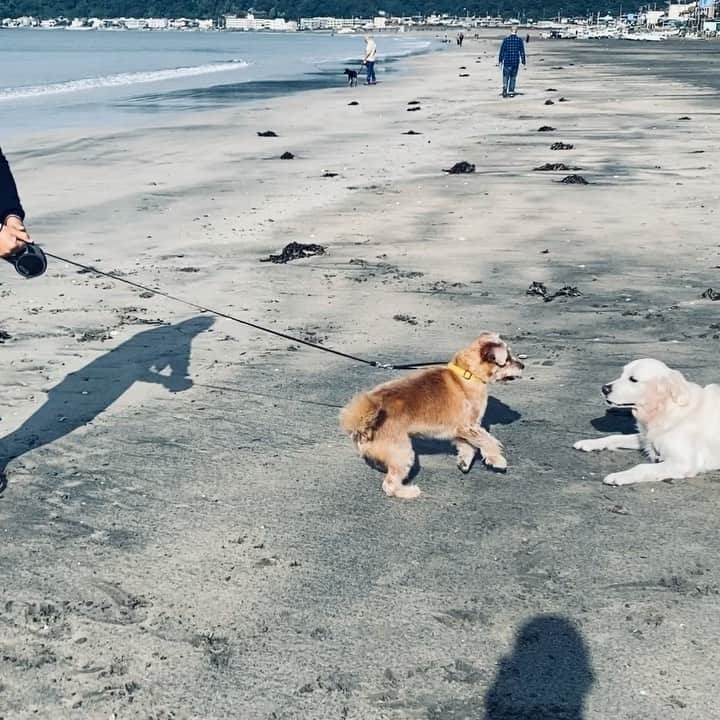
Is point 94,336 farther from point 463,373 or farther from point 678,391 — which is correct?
point 678,391

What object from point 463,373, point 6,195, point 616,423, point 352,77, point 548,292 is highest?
point 6,195

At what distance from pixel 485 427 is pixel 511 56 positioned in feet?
103

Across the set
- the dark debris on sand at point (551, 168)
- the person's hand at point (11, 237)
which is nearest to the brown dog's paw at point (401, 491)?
the person's hand at point (11, 237)

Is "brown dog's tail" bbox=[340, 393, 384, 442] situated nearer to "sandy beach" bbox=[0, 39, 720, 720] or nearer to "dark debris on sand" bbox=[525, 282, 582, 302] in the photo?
"sandy beach" bbox=[0, 39, 720, 720]

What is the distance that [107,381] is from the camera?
7.67m

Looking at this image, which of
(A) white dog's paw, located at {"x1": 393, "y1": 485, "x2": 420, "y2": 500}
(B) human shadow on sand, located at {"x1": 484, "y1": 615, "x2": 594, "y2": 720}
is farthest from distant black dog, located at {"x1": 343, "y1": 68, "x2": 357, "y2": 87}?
(B) human shadow on sand, located at {"x1": 484, "y1": 615, "x2": 594, "y2": 720}

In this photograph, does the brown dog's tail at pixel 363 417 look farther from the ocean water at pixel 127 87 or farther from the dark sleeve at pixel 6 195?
the ocean water at pixel 127 87

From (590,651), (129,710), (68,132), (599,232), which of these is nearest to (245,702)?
(129,710)

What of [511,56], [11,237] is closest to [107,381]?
[11,237]

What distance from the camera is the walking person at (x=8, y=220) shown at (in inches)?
218

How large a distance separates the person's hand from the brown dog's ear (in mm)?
2823

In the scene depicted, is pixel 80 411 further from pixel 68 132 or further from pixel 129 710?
pixel 68 132

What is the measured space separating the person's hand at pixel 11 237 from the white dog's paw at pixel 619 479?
378cm

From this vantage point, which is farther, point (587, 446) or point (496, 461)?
point (587, 446)
